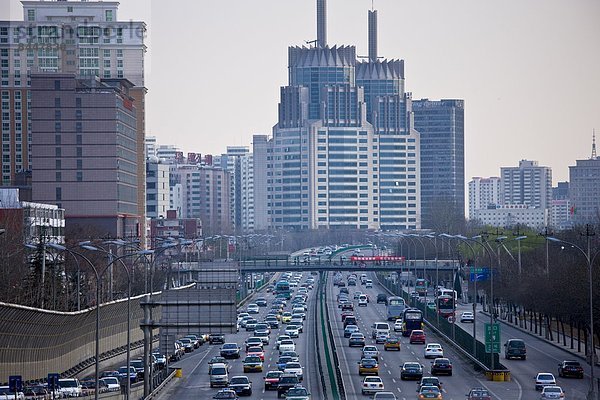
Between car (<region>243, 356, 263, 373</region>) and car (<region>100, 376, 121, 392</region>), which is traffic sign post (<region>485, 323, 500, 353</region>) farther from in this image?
car (<region>100, 376, 121, 392</region>)

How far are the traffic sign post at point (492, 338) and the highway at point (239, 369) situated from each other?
29.2 ft

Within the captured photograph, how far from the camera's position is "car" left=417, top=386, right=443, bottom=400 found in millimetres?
58938

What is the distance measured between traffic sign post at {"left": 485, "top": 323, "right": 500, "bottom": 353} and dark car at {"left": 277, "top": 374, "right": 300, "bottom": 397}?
43.0ft

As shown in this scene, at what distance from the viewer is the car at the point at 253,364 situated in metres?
77.8

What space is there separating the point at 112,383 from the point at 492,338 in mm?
19833

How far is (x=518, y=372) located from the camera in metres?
77.7

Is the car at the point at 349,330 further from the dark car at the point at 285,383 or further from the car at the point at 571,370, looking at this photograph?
the dark car at the point at 285,383

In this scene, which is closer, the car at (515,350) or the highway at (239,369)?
the highway at (239,369)

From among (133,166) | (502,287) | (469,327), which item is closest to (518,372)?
(469,327)

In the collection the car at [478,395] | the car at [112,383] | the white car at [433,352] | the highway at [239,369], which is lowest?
the highway at [239,369]

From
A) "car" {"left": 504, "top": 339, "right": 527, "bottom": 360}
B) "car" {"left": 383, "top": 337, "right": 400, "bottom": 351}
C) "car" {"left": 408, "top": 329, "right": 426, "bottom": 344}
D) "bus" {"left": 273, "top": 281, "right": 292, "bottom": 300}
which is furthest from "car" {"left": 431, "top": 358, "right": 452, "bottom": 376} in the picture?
"bus" {"left": 273, "top": 281, "right": 292, "bottom": 300}

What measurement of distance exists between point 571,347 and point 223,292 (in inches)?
1590

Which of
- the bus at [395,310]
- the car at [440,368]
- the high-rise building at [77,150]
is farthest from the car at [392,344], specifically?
the high-rise building at [77,150]

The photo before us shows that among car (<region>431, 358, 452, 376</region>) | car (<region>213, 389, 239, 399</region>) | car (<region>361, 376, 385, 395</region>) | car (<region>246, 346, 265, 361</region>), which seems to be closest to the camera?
car (<region>213, 389, 239, 399</region>)
